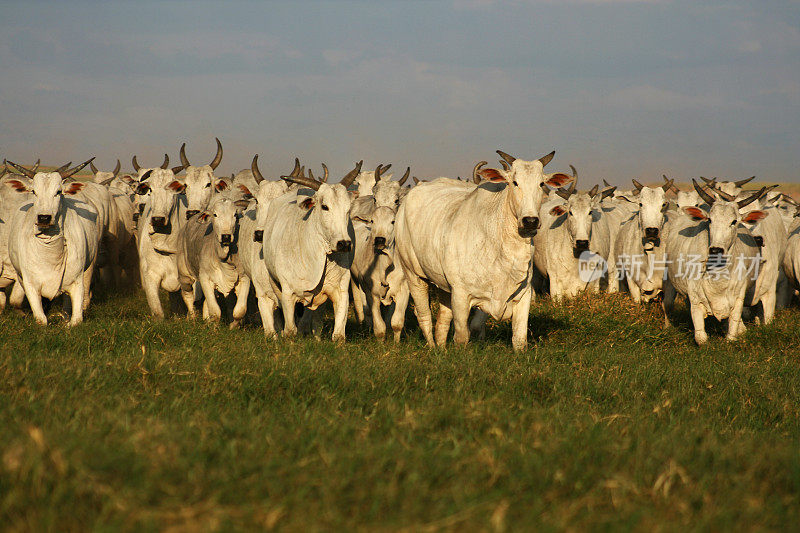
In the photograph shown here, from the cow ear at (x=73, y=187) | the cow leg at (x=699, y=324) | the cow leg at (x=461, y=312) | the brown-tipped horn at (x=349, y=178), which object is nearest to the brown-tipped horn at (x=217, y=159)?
the cow ear at (x=73, y=187)

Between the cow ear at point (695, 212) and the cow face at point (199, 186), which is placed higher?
the cow face at point (199, 186)

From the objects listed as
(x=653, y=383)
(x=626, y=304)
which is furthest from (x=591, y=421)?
(x=626, y=304)

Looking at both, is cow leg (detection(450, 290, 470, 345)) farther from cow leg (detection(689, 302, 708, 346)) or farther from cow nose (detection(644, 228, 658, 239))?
cow nose (detection(644, 228, 658, 239))

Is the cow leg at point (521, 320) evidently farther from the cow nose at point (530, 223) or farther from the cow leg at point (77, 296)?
the cow leg at point (77, 296)

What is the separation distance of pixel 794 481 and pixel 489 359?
381 cm

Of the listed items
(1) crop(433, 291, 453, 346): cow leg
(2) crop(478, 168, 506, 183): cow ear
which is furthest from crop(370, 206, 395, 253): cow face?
(2) crop(478, 168, 506, 183): cow ear

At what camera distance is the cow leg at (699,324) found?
10.8 meters

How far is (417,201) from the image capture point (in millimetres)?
10008

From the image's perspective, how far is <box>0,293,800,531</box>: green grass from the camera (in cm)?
312

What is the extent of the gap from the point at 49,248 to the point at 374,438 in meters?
7.68

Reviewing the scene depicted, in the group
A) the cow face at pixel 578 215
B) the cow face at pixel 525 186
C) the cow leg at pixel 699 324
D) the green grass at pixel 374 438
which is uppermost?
the cow face at pixel 525 186

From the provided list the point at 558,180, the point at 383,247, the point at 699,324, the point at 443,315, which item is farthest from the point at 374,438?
the point at 699,324

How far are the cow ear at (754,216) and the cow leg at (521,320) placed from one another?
14.9 ft

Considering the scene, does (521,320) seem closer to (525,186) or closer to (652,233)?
(525,186)
